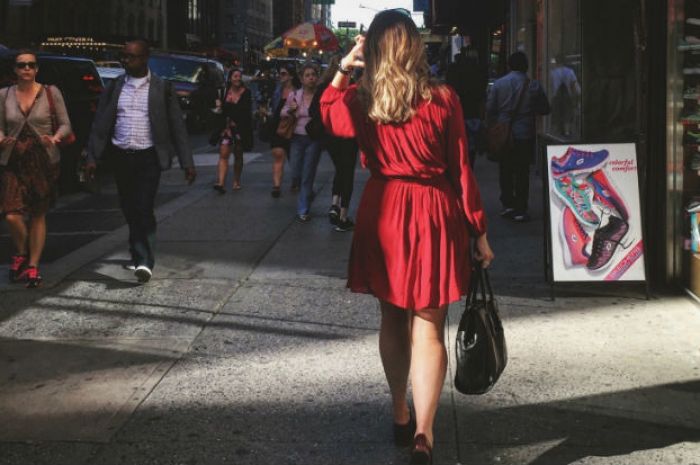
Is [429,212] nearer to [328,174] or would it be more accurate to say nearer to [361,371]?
[361,371]

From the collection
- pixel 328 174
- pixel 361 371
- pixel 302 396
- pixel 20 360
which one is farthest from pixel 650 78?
pixel 328 174

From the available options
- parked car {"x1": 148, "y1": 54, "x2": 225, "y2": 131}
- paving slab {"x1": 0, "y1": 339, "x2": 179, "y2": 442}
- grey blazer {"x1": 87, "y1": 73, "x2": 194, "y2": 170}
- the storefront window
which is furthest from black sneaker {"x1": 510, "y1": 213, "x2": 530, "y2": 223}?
parked car {"x1": 148, "y1": 54, "x2": 225, "y2": 131}

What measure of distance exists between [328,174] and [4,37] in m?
28.1

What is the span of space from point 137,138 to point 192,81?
20615 millimetres

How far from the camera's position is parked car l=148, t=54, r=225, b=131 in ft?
88.6

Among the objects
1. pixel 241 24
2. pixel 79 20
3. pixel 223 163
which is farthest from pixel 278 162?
pixel 241 24

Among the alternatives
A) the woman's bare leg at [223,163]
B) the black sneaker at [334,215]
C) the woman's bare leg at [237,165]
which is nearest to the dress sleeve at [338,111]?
the black sneaker at [334,215]

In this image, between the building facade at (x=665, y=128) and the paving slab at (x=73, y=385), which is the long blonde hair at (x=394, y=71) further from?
the building facade at (x=665, y=128)

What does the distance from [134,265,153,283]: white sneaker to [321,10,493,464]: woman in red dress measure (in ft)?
13.4

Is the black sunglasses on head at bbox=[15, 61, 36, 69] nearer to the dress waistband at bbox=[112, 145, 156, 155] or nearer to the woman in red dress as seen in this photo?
the dress waistband at bbox=[112, 145, 156, 155]

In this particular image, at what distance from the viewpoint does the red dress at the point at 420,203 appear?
3977mm

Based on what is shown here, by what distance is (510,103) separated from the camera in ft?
36.4

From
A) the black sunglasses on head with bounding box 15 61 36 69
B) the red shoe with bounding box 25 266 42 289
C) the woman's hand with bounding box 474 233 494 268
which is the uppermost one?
the black sunglasses on head with bounding box 15 61 36 69

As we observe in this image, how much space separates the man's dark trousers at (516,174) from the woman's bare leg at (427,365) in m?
6.93
